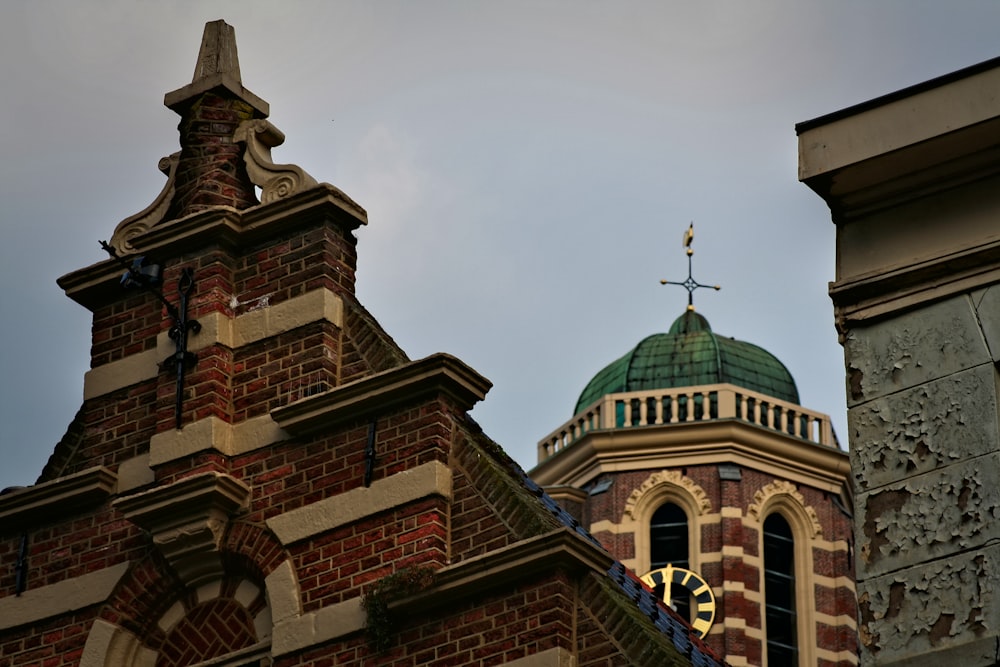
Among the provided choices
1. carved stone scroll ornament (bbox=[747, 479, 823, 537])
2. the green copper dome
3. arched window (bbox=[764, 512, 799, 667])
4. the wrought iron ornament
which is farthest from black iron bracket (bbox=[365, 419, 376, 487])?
the green copper dome

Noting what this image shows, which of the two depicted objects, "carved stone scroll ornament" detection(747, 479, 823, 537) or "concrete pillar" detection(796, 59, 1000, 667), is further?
"carved stone scroll ornament" detection(747, 479, 823, 537)

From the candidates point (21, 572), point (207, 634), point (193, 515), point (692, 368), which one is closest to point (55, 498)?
point (21, 572)

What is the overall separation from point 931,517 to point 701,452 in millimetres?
48908

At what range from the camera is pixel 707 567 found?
60719 millimetres

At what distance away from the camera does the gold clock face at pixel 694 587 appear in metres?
59.6

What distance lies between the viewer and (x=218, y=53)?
1881 centimetres

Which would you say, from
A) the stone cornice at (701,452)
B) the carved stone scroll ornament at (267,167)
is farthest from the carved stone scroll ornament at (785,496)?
the carved stone scroll ornament at (267,167)

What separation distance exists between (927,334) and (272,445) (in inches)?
192

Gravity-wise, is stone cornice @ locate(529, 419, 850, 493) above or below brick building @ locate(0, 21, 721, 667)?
above

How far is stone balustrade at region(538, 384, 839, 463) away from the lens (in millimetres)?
62469

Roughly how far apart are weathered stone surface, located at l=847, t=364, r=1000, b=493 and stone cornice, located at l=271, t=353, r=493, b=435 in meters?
3.47

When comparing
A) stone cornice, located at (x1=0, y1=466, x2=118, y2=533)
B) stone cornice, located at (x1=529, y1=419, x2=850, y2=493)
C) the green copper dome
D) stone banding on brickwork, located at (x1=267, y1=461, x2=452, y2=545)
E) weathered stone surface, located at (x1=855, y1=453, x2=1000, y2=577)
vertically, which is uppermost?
the green copper dome

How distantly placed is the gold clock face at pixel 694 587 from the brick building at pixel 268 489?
41832 mm

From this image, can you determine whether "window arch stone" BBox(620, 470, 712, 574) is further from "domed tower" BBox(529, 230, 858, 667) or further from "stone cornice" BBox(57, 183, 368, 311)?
"stone cornice" BBox(57, 183, 368, 311)
